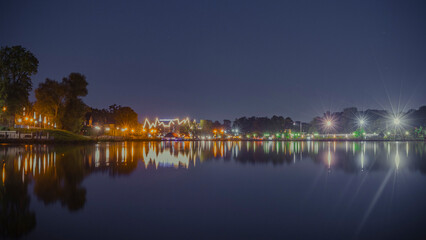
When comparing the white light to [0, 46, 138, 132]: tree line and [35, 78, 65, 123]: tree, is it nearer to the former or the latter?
[0, 46, 138, 132]: tree line

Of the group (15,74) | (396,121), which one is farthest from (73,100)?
(396,121)

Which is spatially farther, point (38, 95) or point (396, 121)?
point (396, 121)

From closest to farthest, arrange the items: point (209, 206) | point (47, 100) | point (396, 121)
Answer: point (209, 206) → point (47, 100) → point (396, 121)

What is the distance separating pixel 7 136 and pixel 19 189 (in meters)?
32.1

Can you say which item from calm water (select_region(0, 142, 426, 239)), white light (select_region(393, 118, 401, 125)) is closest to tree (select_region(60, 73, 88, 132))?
calm water (select_region(0, 142, 426, 239))

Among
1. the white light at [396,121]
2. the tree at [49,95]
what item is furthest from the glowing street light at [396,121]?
the tree at [49,95]

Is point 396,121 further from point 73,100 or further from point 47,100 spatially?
point 47,100

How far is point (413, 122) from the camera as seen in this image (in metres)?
91.7

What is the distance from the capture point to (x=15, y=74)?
3706 centimetres

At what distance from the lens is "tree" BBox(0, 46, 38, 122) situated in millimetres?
35875

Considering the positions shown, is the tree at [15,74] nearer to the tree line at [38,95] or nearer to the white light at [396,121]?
the tree line at [38,95]

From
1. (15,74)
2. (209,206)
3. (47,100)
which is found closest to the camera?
(209,206)

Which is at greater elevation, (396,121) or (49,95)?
(49,95)

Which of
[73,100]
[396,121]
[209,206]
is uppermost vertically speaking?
[73,100]
